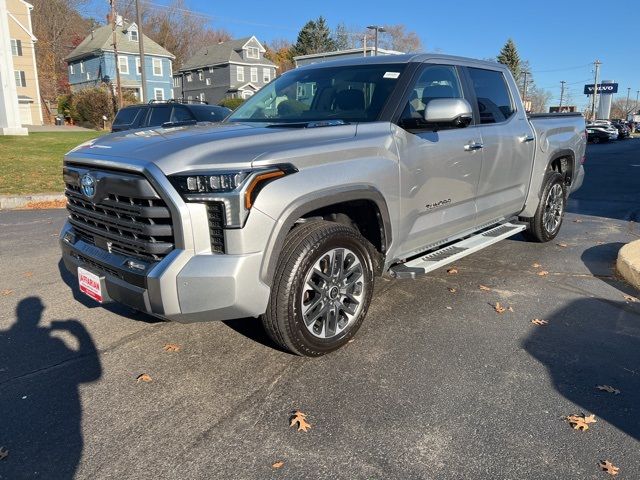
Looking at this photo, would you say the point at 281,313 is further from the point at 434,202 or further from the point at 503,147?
the point at 503,147

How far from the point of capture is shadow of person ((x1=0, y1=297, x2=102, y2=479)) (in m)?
2.53

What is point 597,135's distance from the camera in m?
38.0

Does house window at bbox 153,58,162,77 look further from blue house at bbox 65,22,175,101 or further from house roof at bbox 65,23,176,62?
house roof at bbox 65,23,176,62

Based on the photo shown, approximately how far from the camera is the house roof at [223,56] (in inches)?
2265

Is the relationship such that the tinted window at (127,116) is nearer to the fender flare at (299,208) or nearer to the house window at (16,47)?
the fender flare at (299,208)

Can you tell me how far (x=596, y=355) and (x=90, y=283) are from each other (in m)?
3.41

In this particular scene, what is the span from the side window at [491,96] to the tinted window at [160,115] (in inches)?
Answer: 380

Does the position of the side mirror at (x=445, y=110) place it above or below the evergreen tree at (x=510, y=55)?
below

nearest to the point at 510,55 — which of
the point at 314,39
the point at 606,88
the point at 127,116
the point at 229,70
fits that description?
the point at 606,88

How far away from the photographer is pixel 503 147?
5082mm

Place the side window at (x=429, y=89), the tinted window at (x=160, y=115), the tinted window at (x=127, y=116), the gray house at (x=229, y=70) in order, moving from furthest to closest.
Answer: the gray house at (x=229, y=70) < the tinted window at (x=127, y=116) < the tinted window at (x=160, y=115) < the side window at (x=429, y=89)

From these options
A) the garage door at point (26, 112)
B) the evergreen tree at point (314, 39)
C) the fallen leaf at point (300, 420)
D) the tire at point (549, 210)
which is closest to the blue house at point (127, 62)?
the garage door at point (26, 112)

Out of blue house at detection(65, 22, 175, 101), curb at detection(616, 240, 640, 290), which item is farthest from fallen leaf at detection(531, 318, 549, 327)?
blue house at detection(65, 22, 175, 101)

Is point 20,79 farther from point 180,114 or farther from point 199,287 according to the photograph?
point 199,287
